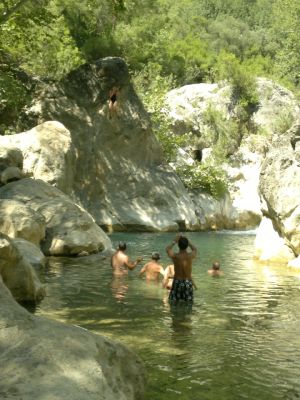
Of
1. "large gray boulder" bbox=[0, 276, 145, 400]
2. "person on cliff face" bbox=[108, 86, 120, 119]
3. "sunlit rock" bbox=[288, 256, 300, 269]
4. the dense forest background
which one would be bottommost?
"large gray boulder" bbox=[0, 276, 145, 400]

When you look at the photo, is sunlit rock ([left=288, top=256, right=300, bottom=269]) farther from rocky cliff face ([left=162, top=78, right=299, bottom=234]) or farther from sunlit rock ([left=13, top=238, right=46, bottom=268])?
rocky cliff face ([left=162, top=78, right=299, bottom=234])

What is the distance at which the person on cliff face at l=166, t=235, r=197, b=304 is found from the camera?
34.0 ft

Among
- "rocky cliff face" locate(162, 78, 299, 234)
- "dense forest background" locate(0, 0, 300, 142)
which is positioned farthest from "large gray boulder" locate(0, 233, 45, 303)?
"rocky cliff face" locate(162, 78, 299, 234)

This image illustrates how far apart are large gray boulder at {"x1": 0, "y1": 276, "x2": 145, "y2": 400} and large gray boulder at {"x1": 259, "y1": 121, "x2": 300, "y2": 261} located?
521 inches

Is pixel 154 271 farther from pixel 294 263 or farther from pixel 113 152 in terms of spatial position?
pixel 113 152

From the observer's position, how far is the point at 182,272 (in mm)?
10516

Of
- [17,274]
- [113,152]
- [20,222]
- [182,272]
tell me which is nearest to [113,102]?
[113,152]

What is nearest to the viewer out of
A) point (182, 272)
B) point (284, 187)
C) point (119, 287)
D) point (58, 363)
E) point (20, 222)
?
point (58, 363)

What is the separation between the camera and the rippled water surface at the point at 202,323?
6336 mm

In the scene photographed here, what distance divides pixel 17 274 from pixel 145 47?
4017 centimetres

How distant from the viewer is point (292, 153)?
63.9 ft

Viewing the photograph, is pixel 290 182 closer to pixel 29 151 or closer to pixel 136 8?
pixel 29 151

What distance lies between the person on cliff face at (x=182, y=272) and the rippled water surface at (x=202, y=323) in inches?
11.5

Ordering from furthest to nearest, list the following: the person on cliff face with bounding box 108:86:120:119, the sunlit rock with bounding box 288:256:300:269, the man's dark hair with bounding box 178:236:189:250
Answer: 1. the person on cliff face with bounding box 108:86:120:119
2. the sunlit rock with bounding box 288:256:300:269
3. the man's dark hair with bounding box 178:236:189:250
